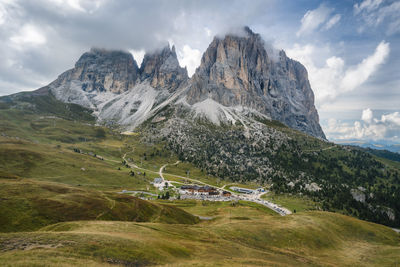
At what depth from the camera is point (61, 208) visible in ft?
217

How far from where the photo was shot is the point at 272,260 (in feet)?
166

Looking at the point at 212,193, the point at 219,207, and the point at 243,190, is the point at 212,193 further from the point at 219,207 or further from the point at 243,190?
the point at 219,207

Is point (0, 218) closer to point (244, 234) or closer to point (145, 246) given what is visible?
point (145, 246)

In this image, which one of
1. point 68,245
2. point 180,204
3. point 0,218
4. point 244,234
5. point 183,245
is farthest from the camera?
point 180,204

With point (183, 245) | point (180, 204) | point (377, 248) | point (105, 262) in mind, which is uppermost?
point (105, 262)

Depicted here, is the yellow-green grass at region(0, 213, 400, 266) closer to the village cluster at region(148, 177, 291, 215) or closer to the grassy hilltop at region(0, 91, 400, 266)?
the grassy hilltop at region(0, 91, 400, 266)

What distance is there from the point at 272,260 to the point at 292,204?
401 feet

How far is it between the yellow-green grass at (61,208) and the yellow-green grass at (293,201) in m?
92.9

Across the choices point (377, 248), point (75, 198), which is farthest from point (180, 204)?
point (377, 248)

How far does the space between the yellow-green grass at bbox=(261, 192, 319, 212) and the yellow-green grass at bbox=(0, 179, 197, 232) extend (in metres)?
92.9

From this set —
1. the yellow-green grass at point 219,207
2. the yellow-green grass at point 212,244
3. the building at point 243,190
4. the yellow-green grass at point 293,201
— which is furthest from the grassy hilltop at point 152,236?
the building at point 243,190

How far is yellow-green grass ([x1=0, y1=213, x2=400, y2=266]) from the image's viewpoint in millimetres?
32156

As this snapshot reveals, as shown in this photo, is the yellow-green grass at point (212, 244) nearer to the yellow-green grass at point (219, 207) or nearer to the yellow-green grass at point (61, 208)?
the yellow-green grass at point (61, 208)

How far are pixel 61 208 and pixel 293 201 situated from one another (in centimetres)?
15654
